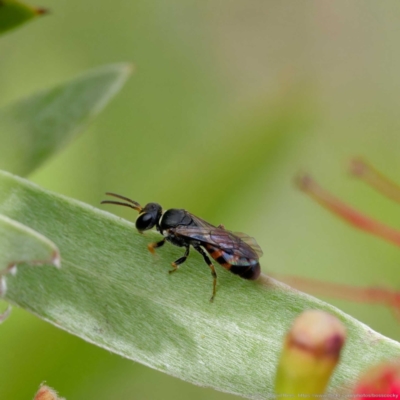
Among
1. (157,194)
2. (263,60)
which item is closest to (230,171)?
(157,194)

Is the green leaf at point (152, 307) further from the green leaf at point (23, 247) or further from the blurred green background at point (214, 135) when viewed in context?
the blurred green background at point (214, 135)

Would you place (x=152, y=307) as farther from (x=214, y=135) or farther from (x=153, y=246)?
(x=214, y=135)

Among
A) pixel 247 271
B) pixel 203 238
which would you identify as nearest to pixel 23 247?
Answer: pixel 247 271

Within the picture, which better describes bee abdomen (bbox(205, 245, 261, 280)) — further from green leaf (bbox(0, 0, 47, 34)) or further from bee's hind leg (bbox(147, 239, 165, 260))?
green leaf (bbox(0, 0, 47, 34))

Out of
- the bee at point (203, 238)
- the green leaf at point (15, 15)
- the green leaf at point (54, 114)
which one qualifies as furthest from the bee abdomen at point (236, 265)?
the green leaf at point (15, 15)

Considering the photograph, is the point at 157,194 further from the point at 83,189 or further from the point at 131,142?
the point at 131,142

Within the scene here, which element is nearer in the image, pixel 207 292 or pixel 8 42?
pixel 207 292

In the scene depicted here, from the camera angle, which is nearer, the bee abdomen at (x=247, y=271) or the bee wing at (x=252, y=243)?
the bee abdomen at (x=247, y=271)
